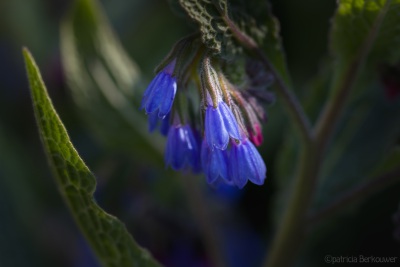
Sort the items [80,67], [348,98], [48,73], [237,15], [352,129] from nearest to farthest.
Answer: [237,15] < [348,98] < [352,129] < [80,67] < [48,73]

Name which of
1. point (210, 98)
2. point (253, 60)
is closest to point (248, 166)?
point (210, 98)

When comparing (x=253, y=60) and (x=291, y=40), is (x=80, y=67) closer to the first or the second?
(x=253, y=60)

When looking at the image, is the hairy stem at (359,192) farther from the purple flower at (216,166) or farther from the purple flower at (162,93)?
the purple flower at (162,93)

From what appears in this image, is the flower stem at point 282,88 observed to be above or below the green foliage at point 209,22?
below

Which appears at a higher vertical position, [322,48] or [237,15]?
[237,15]

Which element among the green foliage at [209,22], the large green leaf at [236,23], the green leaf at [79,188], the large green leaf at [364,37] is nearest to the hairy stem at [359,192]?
the large green leaf at [364,37]

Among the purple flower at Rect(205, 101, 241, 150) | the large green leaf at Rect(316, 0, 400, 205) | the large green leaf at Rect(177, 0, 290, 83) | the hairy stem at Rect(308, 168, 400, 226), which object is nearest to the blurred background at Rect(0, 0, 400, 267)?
the large green leaf at Rect(316, 0, 400, 205)

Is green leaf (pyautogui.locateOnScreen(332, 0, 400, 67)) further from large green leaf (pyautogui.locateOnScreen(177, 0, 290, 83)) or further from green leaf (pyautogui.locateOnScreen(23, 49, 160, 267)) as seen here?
green leaf (pyautogui.locateOnScreen(23, 49, 160, 267))
